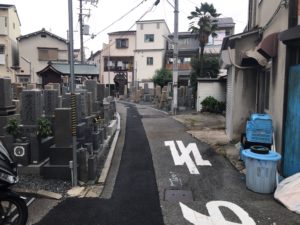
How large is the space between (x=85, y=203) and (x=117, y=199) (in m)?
0.61

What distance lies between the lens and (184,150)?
9.91 m

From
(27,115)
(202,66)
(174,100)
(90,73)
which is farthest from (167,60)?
(27,115)

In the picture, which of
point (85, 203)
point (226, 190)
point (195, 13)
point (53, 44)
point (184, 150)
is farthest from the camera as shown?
point (53, 44)

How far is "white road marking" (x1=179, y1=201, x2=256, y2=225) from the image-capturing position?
4902 mm

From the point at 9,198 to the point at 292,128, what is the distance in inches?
212

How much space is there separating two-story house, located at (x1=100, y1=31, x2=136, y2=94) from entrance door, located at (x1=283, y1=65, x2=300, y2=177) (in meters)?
→ 41.5

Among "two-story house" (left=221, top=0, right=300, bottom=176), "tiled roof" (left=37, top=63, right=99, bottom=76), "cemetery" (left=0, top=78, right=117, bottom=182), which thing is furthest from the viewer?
"tiled roof" (left=37, top=63, right=99, bottom=76)

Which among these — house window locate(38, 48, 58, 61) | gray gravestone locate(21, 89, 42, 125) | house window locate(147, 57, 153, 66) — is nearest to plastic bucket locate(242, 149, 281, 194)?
gray gravestone locate(21, 89, 42, 125)

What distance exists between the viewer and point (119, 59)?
49250 millimetres

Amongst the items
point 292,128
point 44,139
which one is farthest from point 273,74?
point 44,139

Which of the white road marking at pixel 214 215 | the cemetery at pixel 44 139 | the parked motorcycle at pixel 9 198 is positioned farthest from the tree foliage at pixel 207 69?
the parked motorcycle at pixel 9 198

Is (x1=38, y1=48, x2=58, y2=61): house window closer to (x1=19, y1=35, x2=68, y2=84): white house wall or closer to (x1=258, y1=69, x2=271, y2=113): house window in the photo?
(x1=19, y1=35, x2=68, y2=84): white house wall

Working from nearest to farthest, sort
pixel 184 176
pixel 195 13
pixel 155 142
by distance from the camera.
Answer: pixel 184 176
pixel 155 142
pixel 195 13

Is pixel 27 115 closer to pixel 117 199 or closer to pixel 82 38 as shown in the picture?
pixel 117 199
